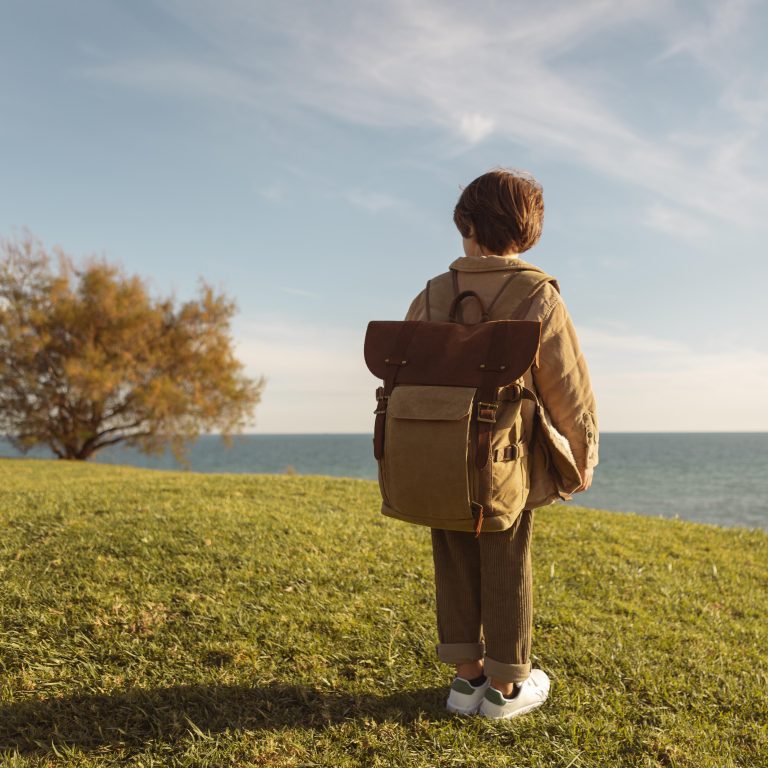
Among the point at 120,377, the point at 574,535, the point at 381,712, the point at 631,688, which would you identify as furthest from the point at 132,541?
the point at 120,377

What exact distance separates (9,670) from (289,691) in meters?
1.61

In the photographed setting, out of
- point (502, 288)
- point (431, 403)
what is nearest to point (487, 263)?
point (502, 288)

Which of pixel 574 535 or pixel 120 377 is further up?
pixel 120 377

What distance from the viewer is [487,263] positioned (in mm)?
2832

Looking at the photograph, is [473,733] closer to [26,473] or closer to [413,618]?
[413,618]

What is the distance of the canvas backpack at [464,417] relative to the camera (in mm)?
2590

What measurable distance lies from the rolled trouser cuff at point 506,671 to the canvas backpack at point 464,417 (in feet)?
2.64

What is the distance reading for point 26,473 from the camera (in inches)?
586

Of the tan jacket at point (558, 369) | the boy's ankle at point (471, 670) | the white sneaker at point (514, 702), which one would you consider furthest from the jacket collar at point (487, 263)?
the white sneaker at point (514, 702)

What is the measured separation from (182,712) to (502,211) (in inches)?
113

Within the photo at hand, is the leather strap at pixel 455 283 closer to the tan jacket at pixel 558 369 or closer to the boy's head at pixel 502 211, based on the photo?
the tan jacket at pixel 558 369

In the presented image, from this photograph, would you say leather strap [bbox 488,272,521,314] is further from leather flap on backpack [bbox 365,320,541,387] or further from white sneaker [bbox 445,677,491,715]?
white sneaker [bbox 445,677,491,715]

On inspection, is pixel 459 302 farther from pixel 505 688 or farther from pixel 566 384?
pixel 505 688

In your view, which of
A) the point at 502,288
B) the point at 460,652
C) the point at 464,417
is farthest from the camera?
the point at 460,652
